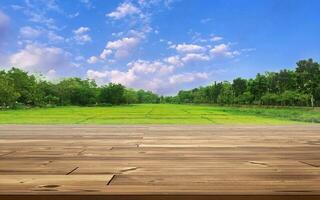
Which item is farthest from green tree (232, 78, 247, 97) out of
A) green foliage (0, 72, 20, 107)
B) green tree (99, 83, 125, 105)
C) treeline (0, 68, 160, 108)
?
green foliage (0, 72, 20, 107)

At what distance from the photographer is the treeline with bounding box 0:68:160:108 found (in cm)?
1146

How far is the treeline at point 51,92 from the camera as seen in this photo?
37.6 ft

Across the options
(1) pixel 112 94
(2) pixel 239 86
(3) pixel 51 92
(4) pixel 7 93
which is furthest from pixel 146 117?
(2) pixel 239 86

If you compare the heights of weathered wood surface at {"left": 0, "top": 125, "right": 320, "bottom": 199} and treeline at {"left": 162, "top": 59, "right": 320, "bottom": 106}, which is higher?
treeline at {"left": 162, "top": 59, "right": 320, "bottom": 106}

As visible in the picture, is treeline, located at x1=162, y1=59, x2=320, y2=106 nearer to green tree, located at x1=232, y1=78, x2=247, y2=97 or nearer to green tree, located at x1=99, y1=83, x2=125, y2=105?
green tree, located at x1=232, y1=78, x2=247, y2=97

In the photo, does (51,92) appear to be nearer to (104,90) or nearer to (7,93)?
(104,90)

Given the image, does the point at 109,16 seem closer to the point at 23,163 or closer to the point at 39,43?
the point at 39,43

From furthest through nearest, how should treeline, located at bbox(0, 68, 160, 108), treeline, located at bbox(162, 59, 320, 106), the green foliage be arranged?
1. treeline, located at bbox(162, 59, 320, 106)
2. treeline, located at bbox(0, 68, 160, 108)
3. the green foliage

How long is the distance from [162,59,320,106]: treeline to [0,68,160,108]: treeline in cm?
496

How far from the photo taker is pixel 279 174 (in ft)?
6.07

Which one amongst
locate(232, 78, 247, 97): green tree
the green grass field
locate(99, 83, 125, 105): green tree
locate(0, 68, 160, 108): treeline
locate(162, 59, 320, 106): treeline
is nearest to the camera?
the green grass field

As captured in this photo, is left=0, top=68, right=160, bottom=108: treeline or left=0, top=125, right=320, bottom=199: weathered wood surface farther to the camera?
left=0, top=68, right=160, bottom=108: treeline

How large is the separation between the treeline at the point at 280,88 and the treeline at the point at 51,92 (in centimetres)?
496

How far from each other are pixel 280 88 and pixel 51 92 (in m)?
→ 7.51
